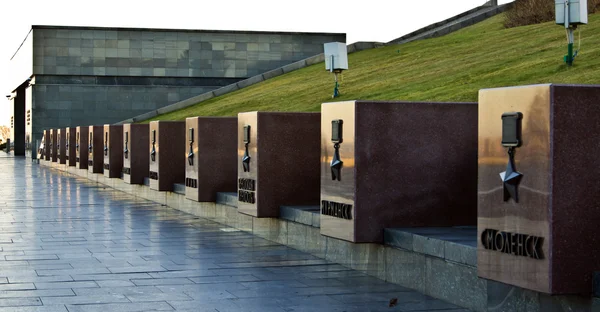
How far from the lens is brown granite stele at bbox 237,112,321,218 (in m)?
13.2

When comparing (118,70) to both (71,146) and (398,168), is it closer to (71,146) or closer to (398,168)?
(71,146)

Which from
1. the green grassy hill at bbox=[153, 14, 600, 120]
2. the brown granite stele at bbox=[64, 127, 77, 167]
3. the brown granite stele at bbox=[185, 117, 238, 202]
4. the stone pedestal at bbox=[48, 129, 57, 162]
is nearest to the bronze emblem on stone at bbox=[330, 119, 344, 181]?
the brown granite stele at bbox=[185, 117, 238, 202]

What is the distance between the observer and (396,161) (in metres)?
10.2

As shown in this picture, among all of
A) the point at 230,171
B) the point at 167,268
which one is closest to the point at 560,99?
the point at 167,268

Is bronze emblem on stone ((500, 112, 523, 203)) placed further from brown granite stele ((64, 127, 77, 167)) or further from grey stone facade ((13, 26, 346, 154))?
grey stone facade ((13, 26, 346, 154))

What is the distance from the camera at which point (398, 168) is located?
1013 cm

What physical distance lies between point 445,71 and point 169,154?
10967 mm

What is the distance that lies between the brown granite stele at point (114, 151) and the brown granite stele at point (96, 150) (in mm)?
3291

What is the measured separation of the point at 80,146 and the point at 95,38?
85.9 feet

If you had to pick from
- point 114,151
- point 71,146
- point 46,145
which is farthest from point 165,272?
point 46,145

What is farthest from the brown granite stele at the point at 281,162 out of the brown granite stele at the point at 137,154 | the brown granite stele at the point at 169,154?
the brown granite stele at the point at 137,154

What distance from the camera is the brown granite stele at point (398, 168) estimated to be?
394 inches

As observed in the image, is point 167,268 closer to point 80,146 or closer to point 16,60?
point 80,146

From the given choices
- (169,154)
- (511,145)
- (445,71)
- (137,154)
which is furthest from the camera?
(445,71)
